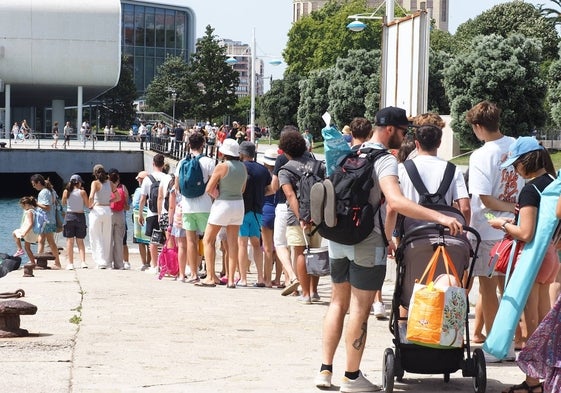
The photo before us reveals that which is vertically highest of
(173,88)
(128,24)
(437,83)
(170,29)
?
(128,24)

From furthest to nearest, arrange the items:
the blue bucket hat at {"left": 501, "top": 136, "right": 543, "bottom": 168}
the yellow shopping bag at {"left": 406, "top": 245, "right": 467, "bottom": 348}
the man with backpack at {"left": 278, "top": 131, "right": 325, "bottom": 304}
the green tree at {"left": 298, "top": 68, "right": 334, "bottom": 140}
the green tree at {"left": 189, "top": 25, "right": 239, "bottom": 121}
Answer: the green tree at {"left": 189, "top": 25, "right": 239, "bottom": 121} → the green tree at {"left": 298, "top": 68, "right": 334, "bottom": 140} → the man with backpack at {"left": 278, "top": 131, "right": 325, "bottom": 304} → the blue bucket hat at {"left": 501, "top": 136, "right": 543, "bottom": 168} → the yellow shopping bag at {"left": 406, "top": 245, "right": 467, "bottom": 348}

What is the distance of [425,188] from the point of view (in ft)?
25.5

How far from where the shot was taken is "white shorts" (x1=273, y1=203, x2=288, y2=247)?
40.2 feet

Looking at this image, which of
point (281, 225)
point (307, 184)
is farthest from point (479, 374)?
point (281, 225)

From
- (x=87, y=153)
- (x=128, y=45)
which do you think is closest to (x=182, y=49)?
(x=128, y=45)

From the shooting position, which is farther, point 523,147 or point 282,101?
point 282,101

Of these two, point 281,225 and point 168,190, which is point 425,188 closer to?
point 281,225

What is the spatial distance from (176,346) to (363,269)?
2291mm

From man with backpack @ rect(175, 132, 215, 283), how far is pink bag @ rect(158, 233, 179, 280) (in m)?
1.25

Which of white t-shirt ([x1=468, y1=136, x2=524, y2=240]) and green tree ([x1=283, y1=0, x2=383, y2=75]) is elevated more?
green tree ([x1=283, y1=0, x2=383, y2=75])

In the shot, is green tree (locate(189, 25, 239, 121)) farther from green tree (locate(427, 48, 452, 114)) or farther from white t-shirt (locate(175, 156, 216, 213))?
Answer: white t-shirt (locate(175, 156, 216, 213))

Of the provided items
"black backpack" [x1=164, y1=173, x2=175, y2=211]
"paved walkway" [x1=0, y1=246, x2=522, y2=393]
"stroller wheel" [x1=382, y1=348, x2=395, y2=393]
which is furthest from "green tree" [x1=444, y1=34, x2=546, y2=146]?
"stroller wheel" [x1=382, y1=348, x2=395, y2=393]

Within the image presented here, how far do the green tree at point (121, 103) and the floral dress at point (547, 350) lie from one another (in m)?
99.7

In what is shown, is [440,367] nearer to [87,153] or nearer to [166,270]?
[166,270]
